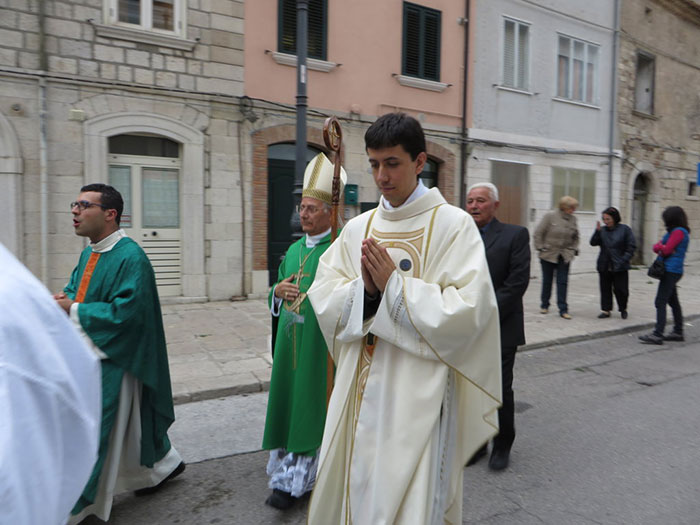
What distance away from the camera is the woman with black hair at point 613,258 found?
869cm

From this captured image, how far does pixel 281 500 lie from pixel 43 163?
7180mm

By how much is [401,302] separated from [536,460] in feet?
7.78

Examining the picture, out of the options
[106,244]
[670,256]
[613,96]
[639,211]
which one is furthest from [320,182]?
[639,211]

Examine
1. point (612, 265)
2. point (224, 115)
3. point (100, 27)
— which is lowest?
point (612, 265)

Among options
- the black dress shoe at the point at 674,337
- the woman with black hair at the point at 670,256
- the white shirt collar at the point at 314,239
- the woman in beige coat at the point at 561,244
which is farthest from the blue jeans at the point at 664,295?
the white shirt collar at the point at 314,239

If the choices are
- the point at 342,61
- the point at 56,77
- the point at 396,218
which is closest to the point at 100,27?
the point at 56,77

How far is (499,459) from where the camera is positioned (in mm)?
3686

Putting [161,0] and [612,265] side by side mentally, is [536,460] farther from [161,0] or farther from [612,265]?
[161,0]

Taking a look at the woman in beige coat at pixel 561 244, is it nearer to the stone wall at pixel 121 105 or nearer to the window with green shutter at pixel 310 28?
the stone wall at pixel 121 105

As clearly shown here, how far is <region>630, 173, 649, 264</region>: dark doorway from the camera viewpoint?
56.0ft

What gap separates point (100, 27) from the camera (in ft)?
27.8

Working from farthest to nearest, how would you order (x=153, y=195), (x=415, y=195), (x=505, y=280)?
1. (x=153, y=195)
2. (x=505, y=280)
3. (x=415, y=195)

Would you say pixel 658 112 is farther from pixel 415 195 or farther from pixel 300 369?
pixel 415 195

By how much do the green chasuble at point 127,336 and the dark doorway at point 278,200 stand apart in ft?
23.3
